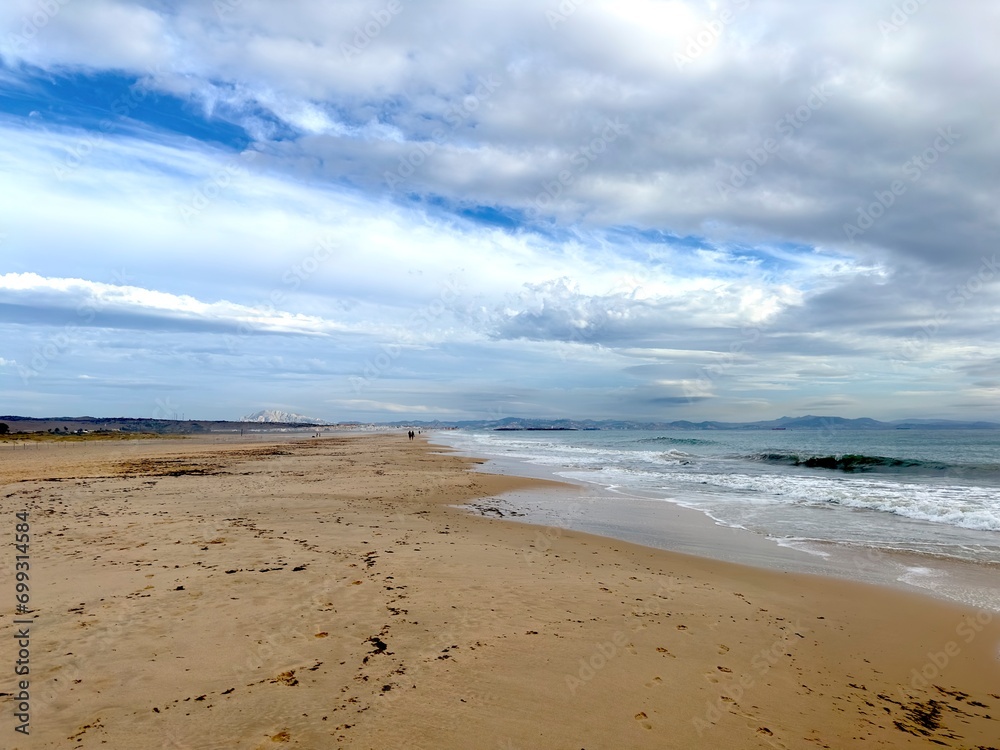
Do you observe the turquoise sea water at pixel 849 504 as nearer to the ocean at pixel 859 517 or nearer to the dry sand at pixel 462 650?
the ocean at pixel 859 517

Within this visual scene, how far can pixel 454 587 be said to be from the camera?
7.41 metres

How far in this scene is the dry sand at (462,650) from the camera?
164 inches

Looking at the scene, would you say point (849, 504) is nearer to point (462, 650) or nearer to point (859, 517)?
point (859, 517)

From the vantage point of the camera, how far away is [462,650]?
17.7 ft

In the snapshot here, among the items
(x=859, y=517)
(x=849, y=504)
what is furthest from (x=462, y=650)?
(x=849, y=504)

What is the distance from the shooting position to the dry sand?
4168 millimetres

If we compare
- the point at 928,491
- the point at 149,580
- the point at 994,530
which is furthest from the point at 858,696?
the point at 928,491

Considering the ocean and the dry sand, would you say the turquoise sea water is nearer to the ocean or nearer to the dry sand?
the ocean

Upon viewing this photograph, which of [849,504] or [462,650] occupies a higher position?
[462,650]

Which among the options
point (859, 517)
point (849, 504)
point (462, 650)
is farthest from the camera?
point (849, 504)

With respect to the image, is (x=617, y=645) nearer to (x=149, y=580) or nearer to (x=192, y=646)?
→ (x=192, y=646)

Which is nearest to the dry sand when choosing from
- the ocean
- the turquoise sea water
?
the ocean

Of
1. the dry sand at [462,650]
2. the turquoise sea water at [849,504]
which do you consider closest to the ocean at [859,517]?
the turquoise sea water at [849,504]

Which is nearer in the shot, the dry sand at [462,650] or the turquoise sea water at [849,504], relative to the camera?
the dry sand at [462,650]
